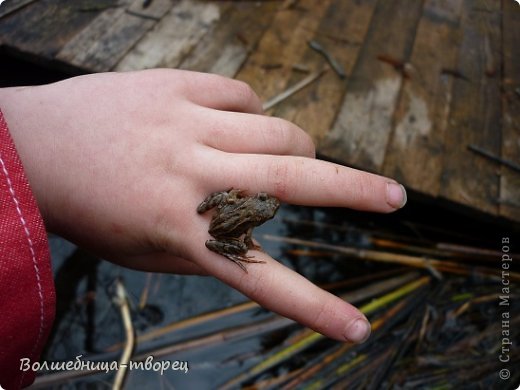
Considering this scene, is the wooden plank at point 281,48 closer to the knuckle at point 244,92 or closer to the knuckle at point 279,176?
the knuckle at point 244,92

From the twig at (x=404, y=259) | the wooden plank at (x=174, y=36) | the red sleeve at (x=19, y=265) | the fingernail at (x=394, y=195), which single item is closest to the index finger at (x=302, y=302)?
the fingernail at (x=394, y=195)

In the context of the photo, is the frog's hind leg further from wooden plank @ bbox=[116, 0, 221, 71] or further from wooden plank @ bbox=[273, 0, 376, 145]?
wooden plank @ bbox=[116, 0, 221, 71]

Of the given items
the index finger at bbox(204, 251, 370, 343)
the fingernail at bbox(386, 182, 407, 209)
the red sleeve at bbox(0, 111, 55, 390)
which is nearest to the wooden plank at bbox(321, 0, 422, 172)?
the fingernail at bbox(386, 182, 407, 209)

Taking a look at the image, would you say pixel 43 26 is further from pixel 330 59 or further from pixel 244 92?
pixel 330 59

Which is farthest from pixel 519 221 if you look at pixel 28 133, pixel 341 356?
pixel 28 133

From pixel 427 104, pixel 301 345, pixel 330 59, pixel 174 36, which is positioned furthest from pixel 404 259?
pixel 174 36

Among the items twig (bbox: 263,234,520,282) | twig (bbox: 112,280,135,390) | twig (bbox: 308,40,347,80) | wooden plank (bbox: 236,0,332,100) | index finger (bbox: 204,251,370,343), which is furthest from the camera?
twig (bbox: 308,40,347,80)

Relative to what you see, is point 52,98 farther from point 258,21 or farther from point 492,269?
point 492,269

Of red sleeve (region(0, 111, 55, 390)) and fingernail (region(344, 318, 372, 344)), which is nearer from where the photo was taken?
red sleeve (region(0, 111, 55, 390))
